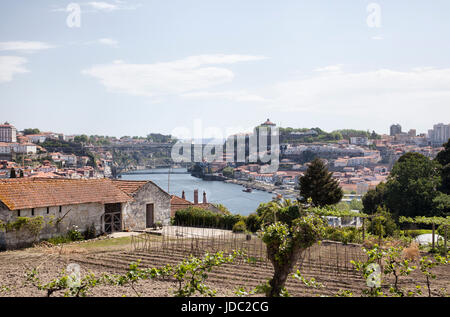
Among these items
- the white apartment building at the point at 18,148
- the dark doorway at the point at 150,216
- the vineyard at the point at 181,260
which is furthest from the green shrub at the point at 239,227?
the white apartment building at the point at 18,148

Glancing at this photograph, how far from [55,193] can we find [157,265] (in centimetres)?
671

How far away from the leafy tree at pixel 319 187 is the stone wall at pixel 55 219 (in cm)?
1122

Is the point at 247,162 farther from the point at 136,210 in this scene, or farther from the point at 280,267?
the point at 280,267

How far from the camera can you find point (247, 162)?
122 m

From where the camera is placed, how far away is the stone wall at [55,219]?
569 inches

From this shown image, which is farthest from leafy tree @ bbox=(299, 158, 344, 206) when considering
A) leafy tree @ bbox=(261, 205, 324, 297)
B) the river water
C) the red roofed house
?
the river water

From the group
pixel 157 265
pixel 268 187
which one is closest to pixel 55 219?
pixel 157 265

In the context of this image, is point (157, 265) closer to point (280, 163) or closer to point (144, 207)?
point (144, 207)

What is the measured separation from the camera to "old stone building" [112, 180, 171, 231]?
1900 cm

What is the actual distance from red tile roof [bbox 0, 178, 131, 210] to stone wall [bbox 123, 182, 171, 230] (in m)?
0.61

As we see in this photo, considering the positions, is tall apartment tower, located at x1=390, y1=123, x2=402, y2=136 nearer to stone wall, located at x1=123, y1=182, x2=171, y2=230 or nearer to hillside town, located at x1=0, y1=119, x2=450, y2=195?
hillside town, located at x1=0, y1=119, x2=450, y2=195

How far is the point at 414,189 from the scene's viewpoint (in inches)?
1016
